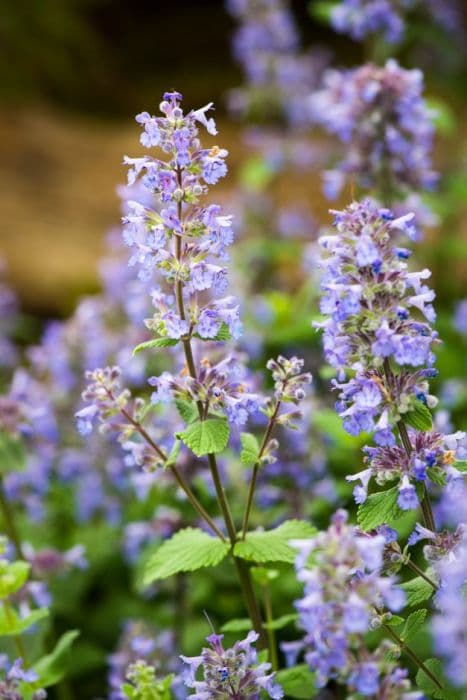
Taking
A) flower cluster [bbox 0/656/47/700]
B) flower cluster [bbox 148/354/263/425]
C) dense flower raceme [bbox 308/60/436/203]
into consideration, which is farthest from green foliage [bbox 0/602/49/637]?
dense flower raceme [bbox 308/60/436/203]

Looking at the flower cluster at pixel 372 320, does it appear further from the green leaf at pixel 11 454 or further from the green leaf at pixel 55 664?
the green leaf at pixel 11 454

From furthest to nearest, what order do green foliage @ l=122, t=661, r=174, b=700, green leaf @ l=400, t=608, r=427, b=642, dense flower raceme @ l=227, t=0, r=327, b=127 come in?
dense flower raceme @ l=227, t=0, r=327, b=127 → green foliage @ l=122, t=661, r=174, b=700 → green leaf @ l=400, t=608, r=427, b=642

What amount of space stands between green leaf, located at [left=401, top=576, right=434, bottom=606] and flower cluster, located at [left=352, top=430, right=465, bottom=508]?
0.79 feet

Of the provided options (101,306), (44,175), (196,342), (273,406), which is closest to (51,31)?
(44,175)

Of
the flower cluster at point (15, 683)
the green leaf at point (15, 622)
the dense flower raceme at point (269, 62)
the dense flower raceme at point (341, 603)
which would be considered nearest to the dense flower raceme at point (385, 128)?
the dense flower raceme at point (269, 62)

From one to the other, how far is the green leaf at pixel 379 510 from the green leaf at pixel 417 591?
0.18 meters

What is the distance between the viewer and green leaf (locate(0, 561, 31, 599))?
2725mm

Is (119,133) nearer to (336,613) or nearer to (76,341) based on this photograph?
(76,341)

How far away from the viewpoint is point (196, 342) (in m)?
3.55

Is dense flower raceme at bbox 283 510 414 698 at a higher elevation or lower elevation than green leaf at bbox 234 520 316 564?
lower

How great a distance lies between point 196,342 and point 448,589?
178cm

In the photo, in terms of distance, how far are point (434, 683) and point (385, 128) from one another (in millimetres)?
2510

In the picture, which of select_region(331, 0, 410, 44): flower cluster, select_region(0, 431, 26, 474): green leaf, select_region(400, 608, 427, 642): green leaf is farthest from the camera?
select_region(331, 0, 410, 44): flower cluster

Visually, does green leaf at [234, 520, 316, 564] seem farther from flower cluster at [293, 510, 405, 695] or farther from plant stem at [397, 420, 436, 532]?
flower cluster at [293, 510, 405, 695]
